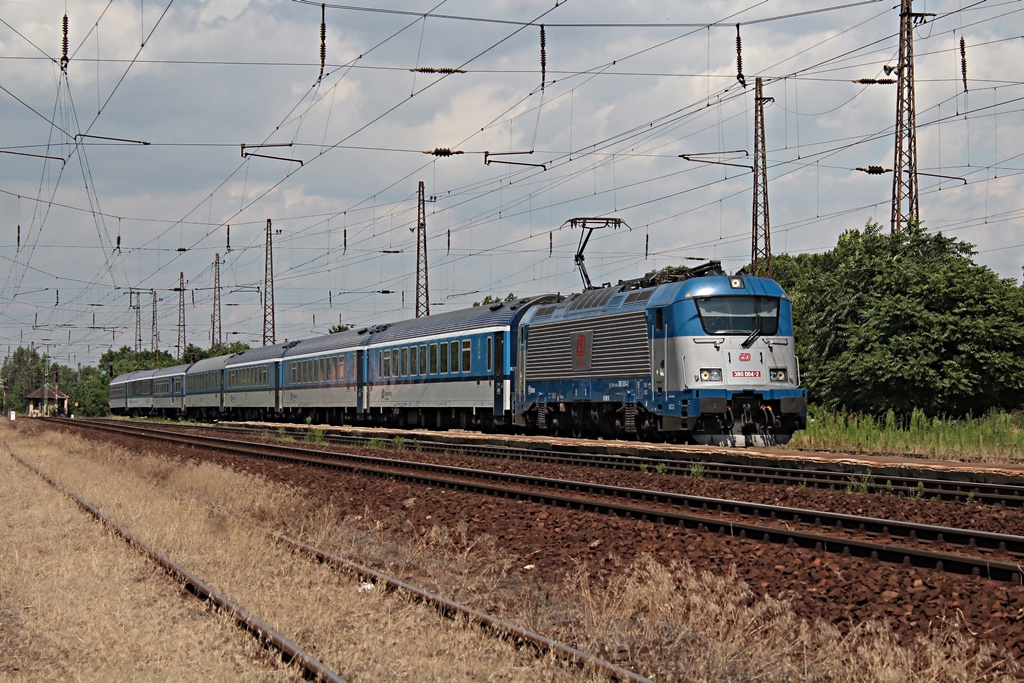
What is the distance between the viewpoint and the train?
22516 mm

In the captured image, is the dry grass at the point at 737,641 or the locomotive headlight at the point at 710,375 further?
the locomotive headlight at the point at 710,375

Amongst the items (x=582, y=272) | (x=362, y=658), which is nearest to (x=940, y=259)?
(x=582, y=272)

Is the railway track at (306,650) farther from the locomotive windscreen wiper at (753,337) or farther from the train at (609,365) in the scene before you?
the locomotive windscreen wiper at (753,337)

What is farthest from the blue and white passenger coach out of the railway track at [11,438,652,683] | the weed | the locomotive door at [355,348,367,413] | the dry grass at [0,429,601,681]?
the locomotive door at [355,348,367,413]

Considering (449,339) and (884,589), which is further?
(449,339)

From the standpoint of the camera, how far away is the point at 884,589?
912 cm

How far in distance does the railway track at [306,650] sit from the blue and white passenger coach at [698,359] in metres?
11.6

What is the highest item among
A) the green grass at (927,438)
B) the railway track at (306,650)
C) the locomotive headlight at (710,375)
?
the locomotive headlight at (710,375)

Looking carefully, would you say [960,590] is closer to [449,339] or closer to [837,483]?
[837,483]

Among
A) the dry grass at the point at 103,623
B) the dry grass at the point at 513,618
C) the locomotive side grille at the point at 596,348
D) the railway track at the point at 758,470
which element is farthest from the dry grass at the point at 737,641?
the locomotive side grille at the point at 596,348

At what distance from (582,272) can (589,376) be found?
159 inches

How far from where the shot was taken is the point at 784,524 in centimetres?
1287

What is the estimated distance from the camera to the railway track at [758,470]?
50.0ft

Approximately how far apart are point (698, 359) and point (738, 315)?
4.62 ft
